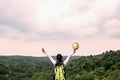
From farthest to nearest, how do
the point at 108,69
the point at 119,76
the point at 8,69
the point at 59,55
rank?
the point at 8,69, the point at 108,69, the point at 119,76, the point at 59,55

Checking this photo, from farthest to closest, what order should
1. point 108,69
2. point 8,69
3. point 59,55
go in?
point 8,69, point 108,69, point 59,55

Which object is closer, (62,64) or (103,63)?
(62,64)

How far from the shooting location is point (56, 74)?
10.6 m

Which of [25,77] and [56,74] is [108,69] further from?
[56,74]

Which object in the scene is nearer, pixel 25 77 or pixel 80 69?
pixel 80 69

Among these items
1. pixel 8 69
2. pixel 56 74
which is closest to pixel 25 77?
pixel 8 69

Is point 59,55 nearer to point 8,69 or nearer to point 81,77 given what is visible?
point 81,77

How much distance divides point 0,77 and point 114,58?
206 feet

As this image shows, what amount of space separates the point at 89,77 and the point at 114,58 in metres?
24.1

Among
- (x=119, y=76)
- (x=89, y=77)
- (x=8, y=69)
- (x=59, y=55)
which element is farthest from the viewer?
(x=8, y=69)

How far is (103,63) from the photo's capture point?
140125mm

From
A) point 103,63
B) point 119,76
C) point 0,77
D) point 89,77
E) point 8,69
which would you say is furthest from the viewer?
point 8,69

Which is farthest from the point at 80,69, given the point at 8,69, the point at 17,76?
the point at 8,69

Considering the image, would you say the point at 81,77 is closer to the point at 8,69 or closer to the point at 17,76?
the point at 17,76
